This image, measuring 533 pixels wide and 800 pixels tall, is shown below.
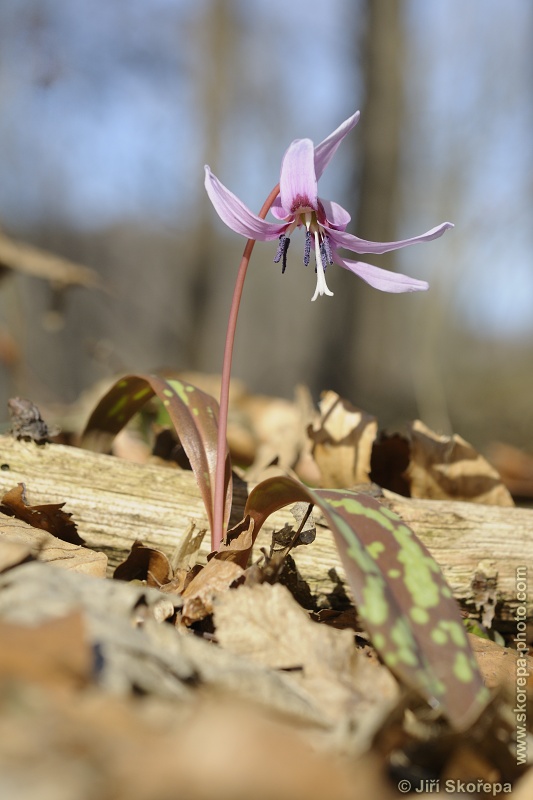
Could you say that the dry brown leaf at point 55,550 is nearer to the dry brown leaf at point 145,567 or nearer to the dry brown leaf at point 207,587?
the dry brown leaf at point 145,567

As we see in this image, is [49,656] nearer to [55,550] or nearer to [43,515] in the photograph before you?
[55,550]

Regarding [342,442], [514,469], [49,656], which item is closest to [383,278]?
[342,442]

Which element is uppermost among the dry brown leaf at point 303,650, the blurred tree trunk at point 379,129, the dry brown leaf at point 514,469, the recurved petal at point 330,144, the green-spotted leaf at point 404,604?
the blurred tree trunk at point 379,129

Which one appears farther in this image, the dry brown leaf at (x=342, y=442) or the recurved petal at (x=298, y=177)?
the dry brown leaf at (x=342, y=442)

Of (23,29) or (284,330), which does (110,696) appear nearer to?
(23,29)

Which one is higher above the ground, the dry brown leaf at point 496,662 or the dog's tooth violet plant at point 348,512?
the dog's tooth violet plant at point 348,512

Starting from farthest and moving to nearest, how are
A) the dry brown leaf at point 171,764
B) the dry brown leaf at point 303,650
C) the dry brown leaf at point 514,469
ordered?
1. the dry brown leaf at point 514,469
2. the dry brown leaf at point 303,650
3. the dry brown leaf at point 171,764

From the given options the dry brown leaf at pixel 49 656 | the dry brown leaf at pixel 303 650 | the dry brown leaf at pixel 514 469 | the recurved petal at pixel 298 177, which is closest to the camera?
the dry brown leaf at pixel 49 656

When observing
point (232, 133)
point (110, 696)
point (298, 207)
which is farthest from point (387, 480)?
point (232, 133)

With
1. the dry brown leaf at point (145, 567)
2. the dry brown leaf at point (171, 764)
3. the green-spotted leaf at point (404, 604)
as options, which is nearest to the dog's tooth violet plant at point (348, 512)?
the green-spotted leaf at point (404, 604)
